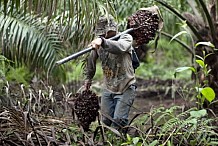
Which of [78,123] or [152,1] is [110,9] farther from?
[152,1]

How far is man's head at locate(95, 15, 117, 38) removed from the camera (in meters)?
4.01

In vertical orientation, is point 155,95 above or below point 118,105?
below

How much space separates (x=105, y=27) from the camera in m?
4.02

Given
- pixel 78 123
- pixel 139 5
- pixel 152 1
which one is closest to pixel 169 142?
pixel 78 123

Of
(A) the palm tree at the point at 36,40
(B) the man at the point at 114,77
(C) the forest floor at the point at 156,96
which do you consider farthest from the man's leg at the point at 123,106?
(C) the forest floor at the point at 156,96

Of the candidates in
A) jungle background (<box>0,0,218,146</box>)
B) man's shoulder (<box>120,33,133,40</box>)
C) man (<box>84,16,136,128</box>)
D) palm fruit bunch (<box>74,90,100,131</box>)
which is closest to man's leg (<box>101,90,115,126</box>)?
man (<box>84,16,136,128</box>)

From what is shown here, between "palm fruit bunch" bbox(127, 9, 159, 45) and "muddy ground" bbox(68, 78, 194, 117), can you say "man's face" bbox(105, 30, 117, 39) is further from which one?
"muddy ground" bbox(68, 78, 194, 117)

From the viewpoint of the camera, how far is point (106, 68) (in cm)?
419

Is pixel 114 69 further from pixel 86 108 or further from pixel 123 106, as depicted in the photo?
pixel 86 108

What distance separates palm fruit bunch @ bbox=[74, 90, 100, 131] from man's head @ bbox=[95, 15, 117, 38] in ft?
1.88

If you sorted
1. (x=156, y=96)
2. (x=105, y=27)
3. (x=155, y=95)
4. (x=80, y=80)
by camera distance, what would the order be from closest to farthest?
(x=105, y=27) < (x=156, y=96) < (x=155, y=95) < (x=80, y=80)

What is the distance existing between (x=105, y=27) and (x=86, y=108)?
753mm

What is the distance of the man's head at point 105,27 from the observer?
4.01 m

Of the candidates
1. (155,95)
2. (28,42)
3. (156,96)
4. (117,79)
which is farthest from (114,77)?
(155,95)
